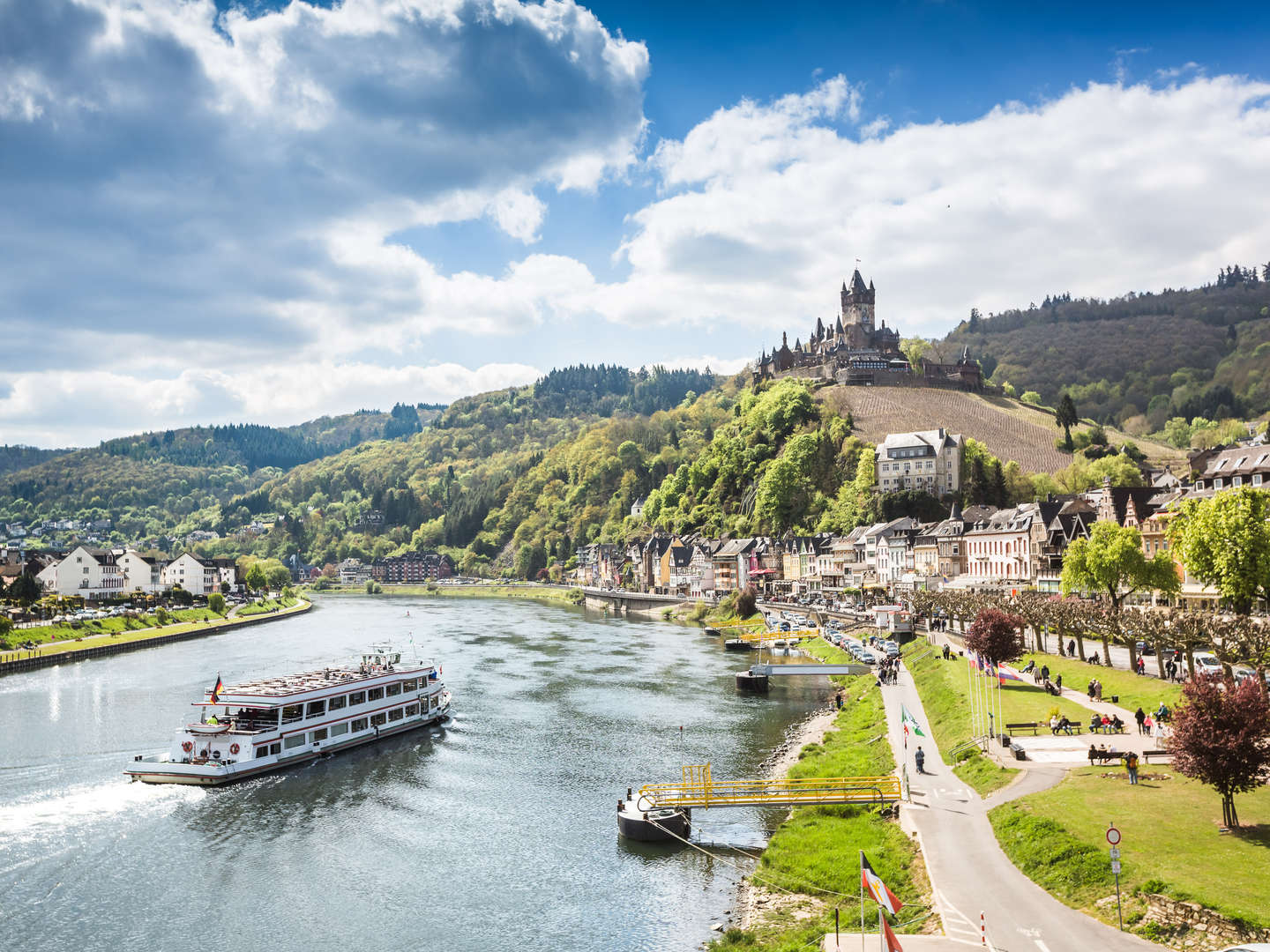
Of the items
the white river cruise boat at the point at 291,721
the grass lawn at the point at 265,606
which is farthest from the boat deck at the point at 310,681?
the grass lawn at the point at 265,606

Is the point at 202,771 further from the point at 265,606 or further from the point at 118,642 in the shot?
the point at 265,606

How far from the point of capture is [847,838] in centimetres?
3503

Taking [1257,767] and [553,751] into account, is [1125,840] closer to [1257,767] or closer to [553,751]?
[1257,767]

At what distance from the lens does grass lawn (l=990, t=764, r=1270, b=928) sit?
23.9 meters

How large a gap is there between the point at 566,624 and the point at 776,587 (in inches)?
1385

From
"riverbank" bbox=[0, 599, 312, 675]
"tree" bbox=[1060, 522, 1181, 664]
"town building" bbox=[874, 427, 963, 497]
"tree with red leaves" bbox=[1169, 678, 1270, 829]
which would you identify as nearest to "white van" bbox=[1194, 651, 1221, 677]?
"tree" bbox=[1060, 522, 1181, 664]

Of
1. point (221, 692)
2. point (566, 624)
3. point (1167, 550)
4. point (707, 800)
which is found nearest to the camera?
point (707, 800)

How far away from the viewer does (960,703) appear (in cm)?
5338

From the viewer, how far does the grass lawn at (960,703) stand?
46.4 meters

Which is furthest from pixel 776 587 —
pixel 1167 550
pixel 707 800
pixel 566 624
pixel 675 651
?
pixel 707 800

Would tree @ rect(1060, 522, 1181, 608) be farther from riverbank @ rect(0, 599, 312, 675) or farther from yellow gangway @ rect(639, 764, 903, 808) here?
riverbank @ rect(0, 599, 312, 675)

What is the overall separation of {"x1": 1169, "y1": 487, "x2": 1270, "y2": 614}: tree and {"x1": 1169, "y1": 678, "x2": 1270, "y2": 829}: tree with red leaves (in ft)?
101

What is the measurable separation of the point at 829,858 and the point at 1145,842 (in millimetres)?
10351

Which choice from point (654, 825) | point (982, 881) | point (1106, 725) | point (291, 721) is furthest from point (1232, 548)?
point (291, 721)
